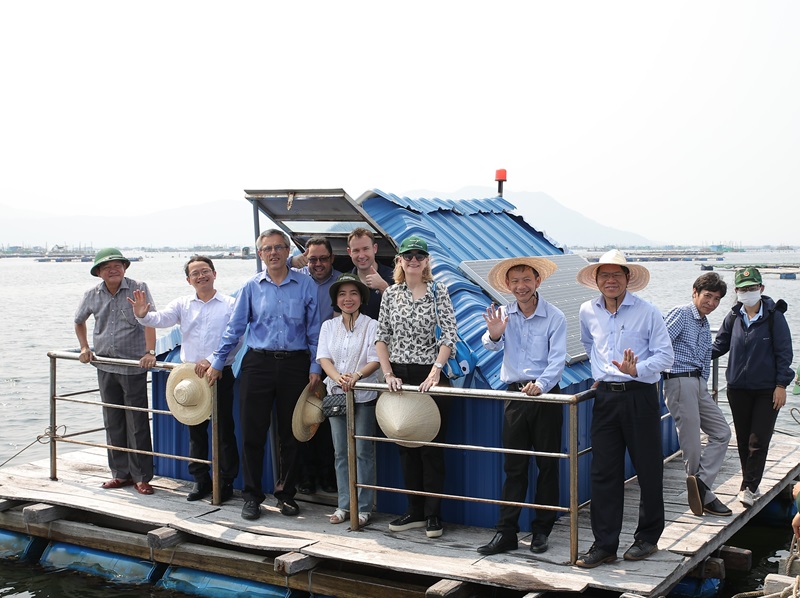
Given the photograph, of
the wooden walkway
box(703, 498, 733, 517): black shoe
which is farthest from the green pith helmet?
box(703, 498, 733, 517): black shoe

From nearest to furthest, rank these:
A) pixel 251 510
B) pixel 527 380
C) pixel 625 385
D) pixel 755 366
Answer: pixel 625 385 < pixel 527 380 < pixel 251 510 < pixel 755 366

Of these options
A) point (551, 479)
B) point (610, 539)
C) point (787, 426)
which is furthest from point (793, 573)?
point (787, 426)

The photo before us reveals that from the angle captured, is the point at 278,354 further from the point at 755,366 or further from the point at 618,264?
the point at 755,366

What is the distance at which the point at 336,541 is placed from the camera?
713 cm

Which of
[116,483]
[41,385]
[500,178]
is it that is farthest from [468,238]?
[41,385]

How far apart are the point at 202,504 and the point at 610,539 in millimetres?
3607

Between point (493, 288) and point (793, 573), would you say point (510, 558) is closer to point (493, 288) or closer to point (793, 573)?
point (793, 573)

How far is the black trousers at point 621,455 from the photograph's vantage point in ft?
20.8

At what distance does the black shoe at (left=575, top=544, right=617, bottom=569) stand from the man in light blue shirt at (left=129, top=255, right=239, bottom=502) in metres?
3.22

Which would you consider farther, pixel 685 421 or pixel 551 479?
pixel 685 421

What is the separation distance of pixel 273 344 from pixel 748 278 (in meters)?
3.98

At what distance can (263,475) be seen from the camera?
8.52m

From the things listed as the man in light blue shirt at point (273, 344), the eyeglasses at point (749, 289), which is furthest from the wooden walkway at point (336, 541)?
the eyeglasses at point (749, 289)

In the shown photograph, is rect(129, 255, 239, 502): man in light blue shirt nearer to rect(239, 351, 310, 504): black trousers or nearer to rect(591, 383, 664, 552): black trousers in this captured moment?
rect(239, 351, 310, 504): black trousers
